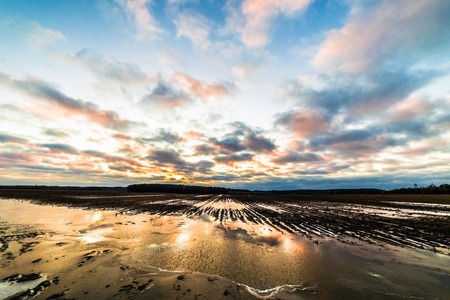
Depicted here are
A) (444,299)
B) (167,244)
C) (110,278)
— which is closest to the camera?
(444,299)

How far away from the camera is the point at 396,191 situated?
419 feet

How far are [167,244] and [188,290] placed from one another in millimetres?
5509

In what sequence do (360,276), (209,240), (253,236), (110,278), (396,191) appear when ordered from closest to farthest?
(110,278)
(360,276)
(209,240)
(253,236)
(396,191)

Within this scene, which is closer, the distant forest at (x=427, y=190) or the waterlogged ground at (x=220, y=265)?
the waterlogged ground at (x=220, y=265)

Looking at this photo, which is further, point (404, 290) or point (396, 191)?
point (396, 191)

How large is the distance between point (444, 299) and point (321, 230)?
31.2 feet

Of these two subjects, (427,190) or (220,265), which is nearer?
(220,265)

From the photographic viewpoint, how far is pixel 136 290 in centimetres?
564

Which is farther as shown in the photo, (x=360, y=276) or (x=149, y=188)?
(x=149, y=188)

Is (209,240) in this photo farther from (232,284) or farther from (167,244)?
(232,284)

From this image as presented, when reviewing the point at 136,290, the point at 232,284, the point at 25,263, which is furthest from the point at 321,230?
the point at 25,263

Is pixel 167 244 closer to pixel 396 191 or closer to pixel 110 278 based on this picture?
pixel 110 278

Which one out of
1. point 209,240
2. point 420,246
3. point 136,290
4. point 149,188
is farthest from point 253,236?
point 149,188

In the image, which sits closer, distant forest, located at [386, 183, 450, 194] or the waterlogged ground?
the waterlogged ground
